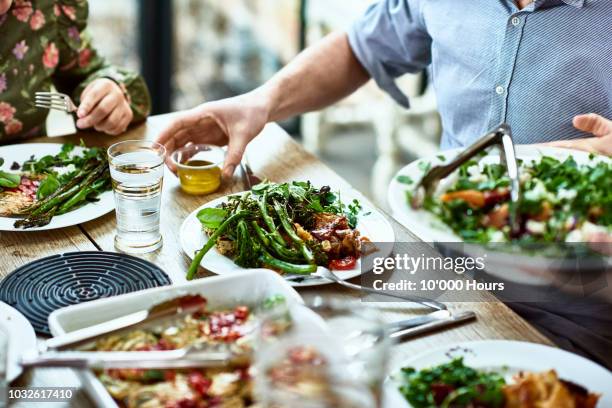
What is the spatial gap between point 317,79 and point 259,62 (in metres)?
2.46

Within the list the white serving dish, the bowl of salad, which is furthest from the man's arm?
the bowl of salad

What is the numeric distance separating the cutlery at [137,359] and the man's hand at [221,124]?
2.77 feet

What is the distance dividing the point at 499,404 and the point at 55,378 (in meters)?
0.63

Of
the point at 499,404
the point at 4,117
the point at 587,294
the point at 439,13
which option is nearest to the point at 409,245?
the point at 587,294

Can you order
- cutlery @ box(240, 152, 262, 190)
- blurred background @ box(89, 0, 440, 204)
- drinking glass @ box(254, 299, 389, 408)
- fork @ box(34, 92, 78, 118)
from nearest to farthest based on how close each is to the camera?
drinking glass @ box(254, 299, 389, 408), cutlery @ box(240, 152, 262, 190), fork @ box(34, 92, 78, 118), blurred background @ box(89, 0, 440, 204)

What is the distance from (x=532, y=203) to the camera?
109 cm

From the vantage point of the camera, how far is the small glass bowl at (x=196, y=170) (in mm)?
1727

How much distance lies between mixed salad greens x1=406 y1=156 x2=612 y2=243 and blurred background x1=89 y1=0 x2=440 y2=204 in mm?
2560

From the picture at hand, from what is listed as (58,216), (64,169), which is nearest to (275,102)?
(64,169)

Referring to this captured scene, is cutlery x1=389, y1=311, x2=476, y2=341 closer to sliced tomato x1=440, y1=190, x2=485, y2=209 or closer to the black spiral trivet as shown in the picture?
sliced tomato x1=440, y1=190, x2=485, y2=209

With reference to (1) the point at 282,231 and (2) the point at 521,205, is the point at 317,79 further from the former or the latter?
(2) the point at 521,205

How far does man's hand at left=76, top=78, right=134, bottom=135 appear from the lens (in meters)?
1.97

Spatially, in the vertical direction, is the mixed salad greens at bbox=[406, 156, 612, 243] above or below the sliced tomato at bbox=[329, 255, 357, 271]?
above

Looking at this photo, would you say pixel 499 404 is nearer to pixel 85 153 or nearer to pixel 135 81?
pixel 85 153
